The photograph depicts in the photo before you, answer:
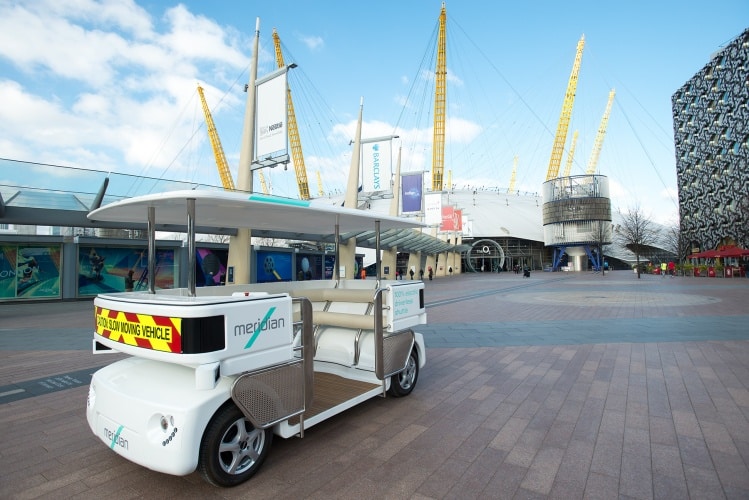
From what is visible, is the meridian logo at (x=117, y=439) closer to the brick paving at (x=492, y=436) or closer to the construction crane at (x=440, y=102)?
the brick paving at (x=492, y=436)

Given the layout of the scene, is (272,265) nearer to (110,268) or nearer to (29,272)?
(110,268)

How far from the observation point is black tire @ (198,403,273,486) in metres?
2.82

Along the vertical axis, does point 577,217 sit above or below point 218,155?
below

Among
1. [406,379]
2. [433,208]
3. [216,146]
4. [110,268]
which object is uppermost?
[216,146]

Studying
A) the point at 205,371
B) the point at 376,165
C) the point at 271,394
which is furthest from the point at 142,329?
the point at 376,165

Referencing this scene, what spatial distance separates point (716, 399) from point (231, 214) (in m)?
5.83

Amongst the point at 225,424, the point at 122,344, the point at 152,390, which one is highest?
the point at 122,344

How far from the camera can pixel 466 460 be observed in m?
3.32

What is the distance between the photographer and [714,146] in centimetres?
5400

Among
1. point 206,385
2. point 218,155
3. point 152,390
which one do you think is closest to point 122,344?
point 152,390

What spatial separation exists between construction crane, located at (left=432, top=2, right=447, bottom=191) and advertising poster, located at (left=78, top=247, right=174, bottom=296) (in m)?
46.2

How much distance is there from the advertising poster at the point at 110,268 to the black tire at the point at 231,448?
18.2 meters

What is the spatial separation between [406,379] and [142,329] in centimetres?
301

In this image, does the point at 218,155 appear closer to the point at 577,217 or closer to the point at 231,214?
the point at 577,217
